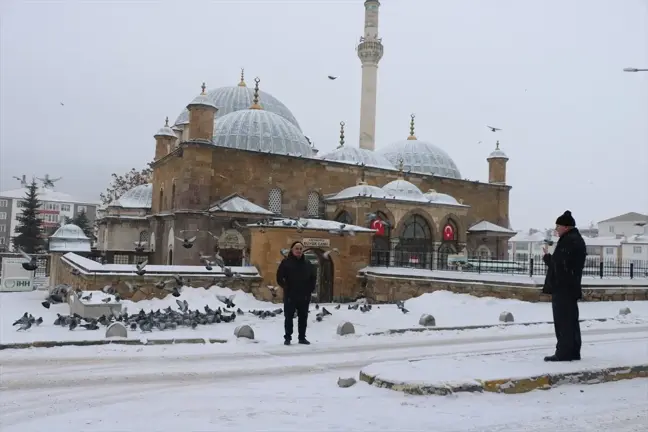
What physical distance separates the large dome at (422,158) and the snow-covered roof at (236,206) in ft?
40.5

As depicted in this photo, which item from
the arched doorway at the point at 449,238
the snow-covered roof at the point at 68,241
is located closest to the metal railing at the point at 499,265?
the arched doorway at the point at 449,238

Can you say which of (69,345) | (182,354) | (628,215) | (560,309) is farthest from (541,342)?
(628,215)

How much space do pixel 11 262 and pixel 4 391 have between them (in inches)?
728

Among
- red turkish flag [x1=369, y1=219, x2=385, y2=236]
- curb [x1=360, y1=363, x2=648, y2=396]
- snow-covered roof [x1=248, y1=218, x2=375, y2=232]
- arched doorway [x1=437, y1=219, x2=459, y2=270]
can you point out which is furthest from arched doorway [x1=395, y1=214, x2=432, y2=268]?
curb [x1=360, y1=363, x2=648, y2=396]

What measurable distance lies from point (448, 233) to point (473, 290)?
37.6ft

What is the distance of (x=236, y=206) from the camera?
22.4 m

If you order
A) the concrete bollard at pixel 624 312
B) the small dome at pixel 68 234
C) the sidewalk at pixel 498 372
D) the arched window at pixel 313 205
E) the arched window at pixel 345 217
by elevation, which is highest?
the arched window at pixel 313 205

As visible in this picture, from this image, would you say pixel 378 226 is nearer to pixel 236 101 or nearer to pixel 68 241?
pixel 68 241

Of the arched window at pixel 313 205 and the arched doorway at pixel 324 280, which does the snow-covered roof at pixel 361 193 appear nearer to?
the arched window at pixel 313 205

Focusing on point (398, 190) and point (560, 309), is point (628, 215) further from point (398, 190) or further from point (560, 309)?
point (560, 309)

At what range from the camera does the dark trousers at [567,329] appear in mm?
6328

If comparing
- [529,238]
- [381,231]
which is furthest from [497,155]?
[529,238]

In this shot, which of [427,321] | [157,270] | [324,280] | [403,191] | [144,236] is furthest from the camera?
[144,236]

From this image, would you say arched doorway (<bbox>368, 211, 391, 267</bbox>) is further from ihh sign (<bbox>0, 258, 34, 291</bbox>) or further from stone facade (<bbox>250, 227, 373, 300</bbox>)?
ihh sign (<bbox>0, 258, 34, 291</bbox>)
